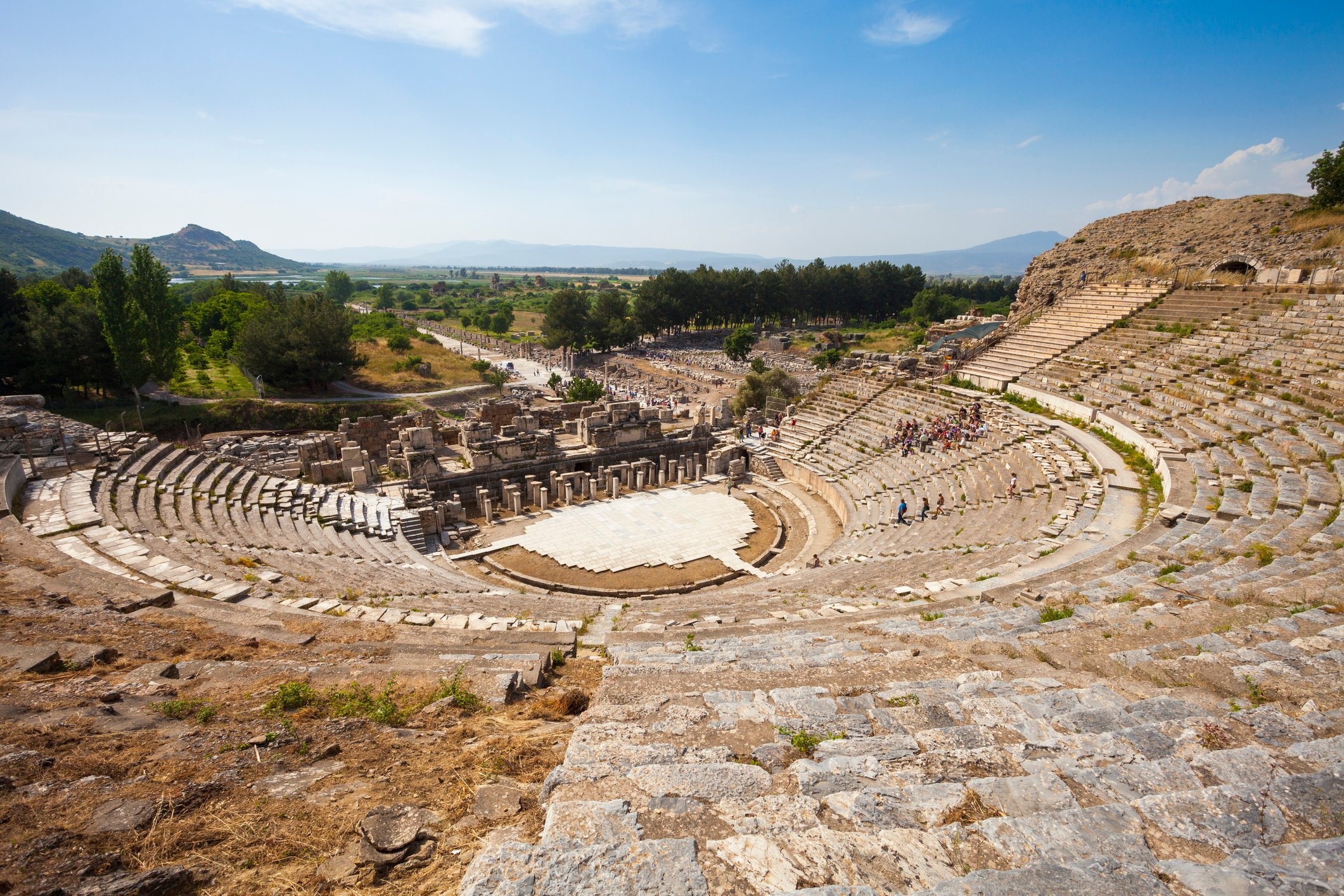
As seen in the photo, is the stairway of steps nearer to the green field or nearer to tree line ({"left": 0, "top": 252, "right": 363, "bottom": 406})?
tree line ({"left": 0, "top": 252, "right": 363, "bottom": 406})

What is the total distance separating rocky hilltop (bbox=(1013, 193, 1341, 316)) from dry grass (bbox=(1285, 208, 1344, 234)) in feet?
0.17

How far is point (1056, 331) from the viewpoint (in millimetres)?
32656

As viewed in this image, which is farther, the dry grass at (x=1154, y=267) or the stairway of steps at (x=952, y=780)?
the dry grass at (x=1154, y=267)

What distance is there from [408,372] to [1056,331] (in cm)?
5001

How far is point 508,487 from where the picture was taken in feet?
84.0

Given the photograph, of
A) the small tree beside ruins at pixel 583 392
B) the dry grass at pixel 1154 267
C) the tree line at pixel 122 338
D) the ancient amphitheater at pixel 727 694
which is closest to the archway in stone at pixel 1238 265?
the dry grass at pixel 1154 267

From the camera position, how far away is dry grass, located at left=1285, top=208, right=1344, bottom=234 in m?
29.5

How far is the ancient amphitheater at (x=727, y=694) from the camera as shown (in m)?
3.32

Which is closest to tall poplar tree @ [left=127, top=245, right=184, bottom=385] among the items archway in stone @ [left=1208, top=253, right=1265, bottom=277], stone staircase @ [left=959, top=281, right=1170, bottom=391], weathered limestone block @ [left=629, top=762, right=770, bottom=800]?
weathered limestone block @ [left=629, top=762, right=770, bottom=800]

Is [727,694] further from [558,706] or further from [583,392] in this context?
[583,392]

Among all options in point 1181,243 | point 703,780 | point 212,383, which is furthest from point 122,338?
point 1181,243

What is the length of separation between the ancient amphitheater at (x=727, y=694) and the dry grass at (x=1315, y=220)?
15.6 metres

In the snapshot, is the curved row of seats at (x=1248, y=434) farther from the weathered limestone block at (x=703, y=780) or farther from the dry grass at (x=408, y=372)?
the dry grass at (x=408, y=372)

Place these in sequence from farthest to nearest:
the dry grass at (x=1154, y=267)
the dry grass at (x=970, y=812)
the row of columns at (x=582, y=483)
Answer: the dry grass at (x=1154, y=267)
the row of columns at (x=582, y=483)
the dry grass at (x=970, y=812)
